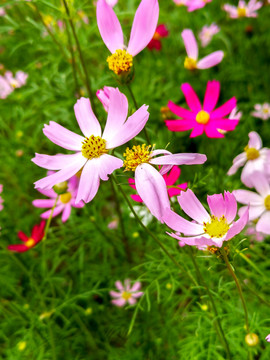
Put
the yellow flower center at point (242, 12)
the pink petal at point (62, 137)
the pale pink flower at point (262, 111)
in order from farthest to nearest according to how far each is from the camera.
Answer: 1. the yellow flower center at point (242, 12)
2. the pale pink flower at point (262, 111)
3. the pink petal at point (62, 137)

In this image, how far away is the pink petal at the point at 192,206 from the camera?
2.13 ft

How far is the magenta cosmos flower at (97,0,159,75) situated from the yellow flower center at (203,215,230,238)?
1.04 ft

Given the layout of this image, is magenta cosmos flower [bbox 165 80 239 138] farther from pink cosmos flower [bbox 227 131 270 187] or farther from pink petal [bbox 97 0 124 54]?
pink cosmos flower [bbox 227 131 270 187]

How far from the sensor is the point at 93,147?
700 mm

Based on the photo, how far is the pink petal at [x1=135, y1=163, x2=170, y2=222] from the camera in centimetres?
59

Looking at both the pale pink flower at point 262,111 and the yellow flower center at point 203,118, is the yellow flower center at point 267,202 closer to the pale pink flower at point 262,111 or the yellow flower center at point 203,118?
the yellow flower center at point 203,118

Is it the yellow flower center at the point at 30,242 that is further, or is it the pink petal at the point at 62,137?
the yellow flower center at the point at 30,242

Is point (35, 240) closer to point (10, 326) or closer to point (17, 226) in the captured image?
point (10, 326)

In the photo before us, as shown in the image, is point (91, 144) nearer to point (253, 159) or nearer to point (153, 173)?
point (153, 173)

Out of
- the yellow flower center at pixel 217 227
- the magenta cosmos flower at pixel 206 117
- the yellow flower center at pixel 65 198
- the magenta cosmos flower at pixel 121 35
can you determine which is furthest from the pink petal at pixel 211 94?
the yellow flower center at pixel 65 198

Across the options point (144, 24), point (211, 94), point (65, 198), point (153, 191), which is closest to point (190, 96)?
point (211, 94)

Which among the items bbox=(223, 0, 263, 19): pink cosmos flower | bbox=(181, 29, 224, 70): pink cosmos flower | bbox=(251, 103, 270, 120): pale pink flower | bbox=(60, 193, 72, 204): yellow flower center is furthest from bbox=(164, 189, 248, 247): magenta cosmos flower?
bbox=(223, 0, 263, 19): pink cosmos flower

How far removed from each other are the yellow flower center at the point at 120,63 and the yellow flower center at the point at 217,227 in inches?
12.4

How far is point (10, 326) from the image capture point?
3.90 ft
